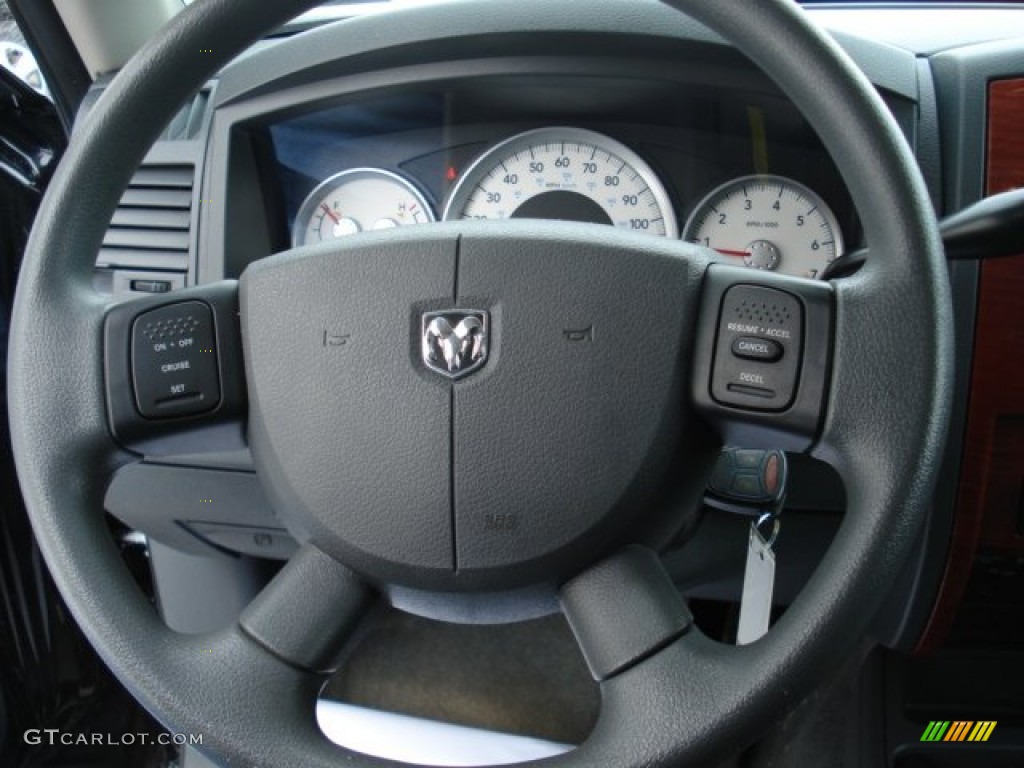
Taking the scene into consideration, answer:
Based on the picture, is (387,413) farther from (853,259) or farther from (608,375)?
(853,259)

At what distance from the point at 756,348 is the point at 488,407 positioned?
0.19 metres

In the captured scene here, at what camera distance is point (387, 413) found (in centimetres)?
74

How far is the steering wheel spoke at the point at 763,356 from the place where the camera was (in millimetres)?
692

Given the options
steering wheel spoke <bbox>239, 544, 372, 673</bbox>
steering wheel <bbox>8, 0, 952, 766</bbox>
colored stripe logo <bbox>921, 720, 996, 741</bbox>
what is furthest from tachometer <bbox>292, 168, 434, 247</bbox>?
colored stripe logo <bbox>921, 720, 996, 741</bbox>

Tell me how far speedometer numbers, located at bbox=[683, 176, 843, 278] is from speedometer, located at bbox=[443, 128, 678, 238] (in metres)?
0.05

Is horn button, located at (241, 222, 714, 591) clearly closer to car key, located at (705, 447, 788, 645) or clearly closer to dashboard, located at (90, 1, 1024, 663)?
car key, located at (705, 447, 788, 645)

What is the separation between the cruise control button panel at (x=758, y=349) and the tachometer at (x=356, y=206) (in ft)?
1.93

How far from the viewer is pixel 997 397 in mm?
1041

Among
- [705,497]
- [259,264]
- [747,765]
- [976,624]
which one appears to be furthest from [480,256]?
[747,765]

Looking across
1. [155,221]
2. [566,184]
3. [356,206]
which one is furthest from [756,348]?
[155,221]

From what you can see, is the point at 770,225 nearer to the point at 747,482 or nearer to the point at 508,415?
the point at 747,482

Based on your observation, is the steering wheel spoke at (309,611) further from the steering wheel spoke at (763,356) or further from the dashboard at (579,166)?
the dashboard at (579,166)

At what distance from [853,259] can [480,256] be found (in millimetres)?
336

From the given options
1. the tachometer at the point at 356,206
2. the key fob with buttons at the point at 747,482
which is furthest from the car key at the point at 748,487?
the tachometer at the point at 356,206
